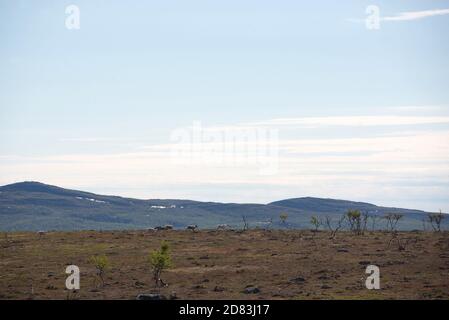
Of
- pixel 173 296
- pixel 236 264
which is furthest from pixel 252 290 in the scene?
pixel 236 264

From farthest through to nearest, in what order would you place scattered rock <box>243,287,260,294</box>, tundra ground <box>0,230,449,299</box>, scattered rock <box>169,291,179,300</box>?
tundra ground <box>0,230,449,299</box> → scattered rock <box>243,287,260,294</box> → scattered rock <box>169,291,179,300</box>

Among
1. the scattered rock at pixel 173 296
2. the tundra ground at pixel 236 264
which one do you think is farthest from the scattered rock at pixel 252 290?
the scattered rock at pixel 173 296

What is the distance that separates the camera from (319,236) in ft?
355

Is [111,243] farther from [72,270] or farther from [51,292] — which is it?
[51,292]

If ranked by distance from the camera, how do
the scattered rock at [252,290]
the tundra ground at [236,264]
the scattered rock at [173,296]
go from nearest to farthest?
the scattered rock at [173,296] → the scattered rock at [252,290] → the tundra ground at [236,264]

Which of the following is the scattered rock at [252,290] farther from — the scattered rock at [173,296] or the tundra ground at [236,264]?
the scattered rock at [173,296]

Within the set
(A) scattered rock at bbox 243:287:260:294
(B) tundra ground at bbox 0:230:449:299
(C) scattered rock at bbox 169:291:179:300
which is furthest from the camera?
(B) tundra ground at bbox 0:230:449:299

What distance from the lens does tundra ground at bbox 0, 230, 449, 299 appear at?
64312mm

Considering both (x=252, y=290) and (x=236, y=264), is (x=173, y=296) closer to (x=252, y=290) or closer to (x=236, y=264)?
(x=252, y=290)

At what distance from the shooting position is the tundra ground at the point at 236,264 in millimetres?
64312

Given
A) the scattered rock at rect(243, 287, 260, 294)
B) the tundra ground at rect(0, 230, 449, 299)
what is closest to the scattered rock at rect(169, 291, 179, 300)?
the tundra ground at rect(0, 230, 449, 299)

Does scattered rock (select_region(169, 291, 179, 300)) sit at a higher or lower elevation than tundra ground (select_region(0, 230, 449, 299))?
lower

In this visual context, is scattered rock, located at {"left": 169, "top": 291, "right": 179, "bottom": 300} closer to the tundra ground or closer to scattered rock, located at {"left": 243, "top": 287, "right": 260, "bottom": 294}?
the tundra ground
